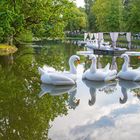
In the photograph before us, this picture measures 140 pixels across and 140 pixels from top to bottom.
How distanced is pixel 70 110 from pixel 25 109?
154 cm

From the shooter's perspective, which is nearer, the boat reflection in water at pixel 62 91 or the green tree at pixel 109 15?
the boat reflection in water at pixel 62 91

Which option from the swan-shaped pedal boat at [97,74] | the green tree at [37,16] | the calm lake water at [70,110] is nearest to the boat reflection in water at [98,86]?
the calm lake water at [70,110]

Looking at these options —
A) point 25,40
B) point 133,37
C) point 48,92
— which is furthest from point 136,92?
point 133,37

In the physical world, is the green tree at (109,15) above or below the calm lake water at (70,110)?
above

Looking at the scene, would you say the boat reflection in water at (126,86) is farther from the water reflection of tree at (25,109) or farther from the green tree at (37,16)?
the green tree at (37,16)

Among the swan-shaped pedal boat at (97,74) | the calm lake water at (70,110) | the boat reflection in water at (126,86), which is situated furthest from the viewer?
the swan-shaped pedal boat at (97,74)

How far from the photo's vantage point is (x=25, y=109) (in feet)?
40.7

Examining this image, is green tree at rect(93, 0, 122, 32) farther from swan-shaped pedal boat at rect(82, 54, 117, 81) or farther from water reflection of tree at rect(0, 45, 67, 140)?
water reflection of tree at rect(0, 45, 67, 140)

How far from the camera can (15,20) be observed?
32969 mm

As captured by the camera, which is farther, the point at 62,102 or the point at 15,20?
the point at 15,20

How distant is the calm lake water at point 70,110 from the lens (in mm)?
9867

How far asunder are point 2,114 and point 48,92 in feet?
13.4

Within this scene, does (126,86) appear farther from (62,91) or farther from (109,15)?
(109,15)

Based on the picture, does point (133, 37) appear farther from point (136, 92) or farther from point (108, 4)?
point (136, 92)
